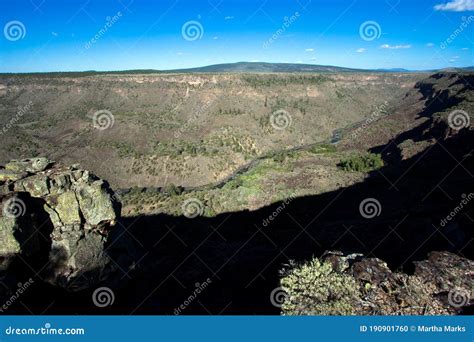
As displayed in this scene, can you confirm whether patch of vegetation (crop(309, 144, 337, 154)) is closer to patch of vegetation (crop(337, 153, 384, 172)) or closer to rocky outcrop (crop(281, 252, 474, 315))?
patch of vegetation (crop(337, 153, 384, 172))

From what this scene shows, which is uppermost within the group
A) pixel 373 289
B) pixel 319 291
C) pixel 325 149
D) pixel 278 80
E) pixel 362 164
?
pixel 278 80

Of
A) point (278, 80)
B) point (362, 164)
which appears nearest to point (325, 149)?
point (362, 164)

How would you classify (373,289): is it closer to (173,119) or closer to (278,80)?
(173,119)

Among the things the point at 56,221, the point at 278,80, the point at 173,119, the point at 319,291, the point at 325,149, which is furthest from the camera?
the point at 278,80

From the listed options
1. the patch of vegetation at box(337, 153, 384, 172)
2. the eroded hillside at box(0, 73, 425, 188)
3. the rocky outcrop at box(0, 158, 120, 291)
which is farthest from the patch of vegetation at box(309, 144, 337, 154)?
the rocky outcrop at box(0, 158, 120, 291)

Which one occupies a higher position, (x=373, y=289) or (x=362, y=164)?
(x=362, y=164)

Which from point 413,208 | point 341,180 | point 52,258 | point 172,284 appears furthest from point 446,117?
point 52,258

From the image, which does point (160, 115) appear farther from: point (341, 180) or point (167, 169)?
point (341, 180)
